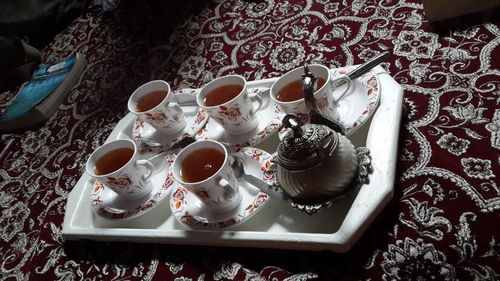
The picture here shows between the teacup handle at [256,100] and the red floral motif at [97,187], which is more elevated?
the teacup handle at [256,100]

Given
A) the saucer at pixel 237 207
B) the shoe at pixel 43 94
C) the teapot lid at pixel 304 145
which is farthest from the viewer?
the shoe at pixel 43 94

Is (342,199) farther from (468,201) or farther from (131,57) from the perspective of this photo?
(131,57)

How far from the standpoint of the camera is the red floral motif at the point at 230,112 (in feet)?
2.87

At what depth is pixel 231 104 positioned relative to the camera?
87 centimetres

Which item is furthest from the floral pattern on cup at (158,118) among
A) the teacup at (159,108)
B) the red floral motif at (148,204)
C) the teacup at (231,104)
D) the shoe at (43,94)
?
the shoe at (43,94)

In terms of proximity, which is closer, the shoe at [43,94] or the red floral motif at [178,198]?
the red floral motif at [178,198]

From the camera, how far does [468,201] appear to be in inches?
27.8

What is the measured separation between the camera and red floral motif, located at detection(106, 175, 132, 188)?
854mm

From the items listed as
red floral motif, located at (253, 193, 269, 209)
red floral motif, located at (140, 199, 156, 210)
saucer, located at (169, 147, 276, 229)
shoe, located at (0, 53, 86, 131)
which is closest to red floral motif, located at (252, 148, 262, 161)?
saucer, located at (169, 147, 276, 229)

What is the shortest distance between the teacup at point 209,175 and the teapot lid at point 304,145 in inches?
5.1

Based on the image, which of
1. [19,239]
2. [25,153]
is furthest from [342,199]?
[25,153]

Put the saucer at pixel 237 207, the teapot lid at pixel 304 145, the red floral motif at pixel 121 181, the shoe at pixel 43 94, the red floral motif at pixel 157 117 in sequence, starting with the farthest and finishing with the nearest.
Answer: the shoe at pixel 43 94 < the red floral motif at pixel 157 117 < the red floral motif at pixel 121 181 < the saucer at pixel 237 207 < the teapot lid at pixel 304 145

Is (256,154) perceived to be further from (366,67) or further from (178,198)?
(366,67)

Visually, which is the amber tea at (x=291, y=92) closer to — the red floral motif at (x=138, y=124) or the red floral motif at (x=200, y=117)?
the red floral motif at (x=200, y=117)
